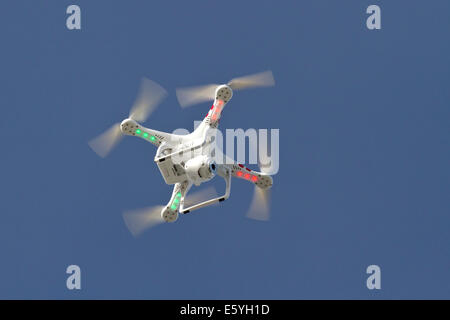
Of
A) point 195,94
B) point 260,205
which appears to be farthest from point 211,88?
point 260,205

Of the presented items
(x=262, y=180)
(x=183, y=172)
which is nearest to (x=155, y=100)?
(x=183, y=172)

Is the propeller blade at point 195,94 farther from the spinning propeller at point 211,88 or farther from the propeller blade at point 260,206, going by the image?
the propeller blade at point 260,206

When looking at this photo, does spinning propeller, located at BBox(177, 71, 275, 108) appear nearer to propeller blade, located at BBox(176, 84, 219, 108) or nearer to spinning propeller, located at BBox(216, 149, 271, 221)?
propeller blade, located at BBox(176, 84, 219, 108)

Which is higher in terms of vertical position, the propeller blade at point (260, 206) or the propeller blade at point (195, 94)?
the propeller blade at point (195, 94)

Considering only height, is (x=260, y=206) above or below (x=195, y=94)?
below

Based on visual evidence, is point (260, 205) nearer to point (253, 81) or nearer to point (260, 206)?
point (260, 206)
